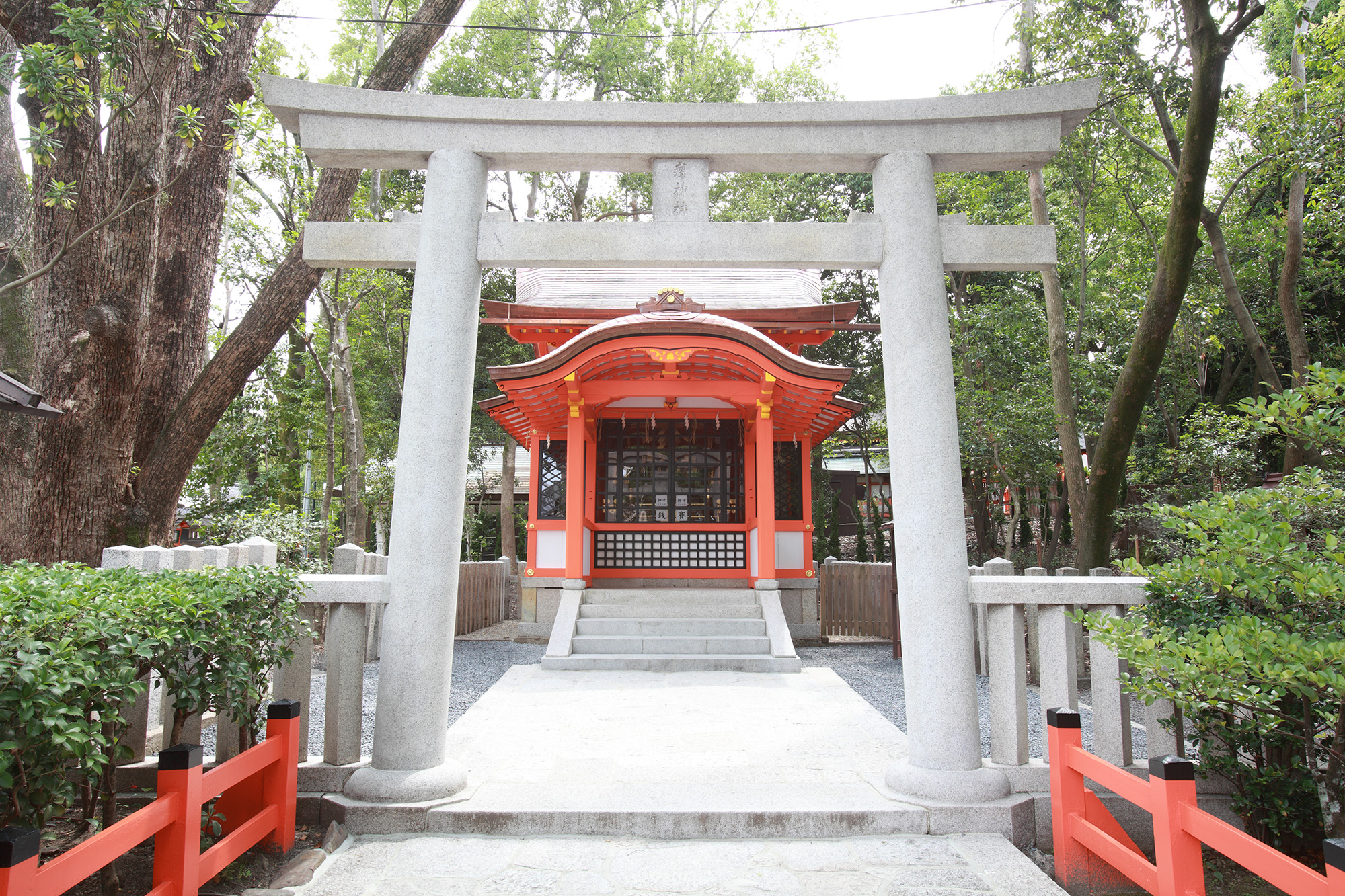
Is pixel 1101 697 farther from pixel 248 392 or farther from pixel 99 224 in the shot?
pixel 248 392

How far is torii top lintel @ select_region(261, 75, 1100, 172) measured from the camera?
3.86 metres

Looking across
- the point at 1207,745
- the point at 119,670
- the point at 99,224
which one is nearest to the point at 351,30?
the point at 99,224

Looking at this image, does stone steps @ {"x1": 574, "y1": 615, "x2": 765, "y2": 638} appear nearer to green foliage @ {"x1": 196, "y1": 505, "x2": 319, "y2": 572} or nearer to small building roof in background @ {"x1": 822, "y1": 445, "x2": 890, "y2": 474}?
green foliage @ {"x1": 196, "y1": 505, "x2": 319, "y2": 572}

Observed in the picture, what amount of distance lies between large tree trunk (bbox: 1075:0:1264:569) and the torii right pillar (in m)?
3.91

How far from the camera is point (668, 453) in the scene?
10.9m

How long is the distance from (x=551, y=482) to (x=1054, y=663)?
26.6 ft

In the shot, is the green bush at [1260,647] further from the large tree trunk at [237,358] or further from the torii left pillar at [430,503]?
the large tree trunk at [237,358]

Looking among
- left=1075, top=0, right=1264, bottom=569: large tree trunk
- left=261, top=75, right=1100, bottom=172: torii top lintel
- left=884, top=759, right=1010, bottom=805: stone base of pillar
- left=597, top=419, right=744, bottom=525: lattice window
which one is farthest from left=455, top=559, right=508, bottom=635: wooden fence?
left=884, top=759, right=1010, bottom=805: stone base of pillar

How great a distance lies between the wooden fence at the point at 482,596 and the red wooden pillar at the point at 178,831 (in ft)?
27.5

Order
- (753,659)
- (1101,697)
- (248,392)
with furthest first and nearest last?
1. (248,392)
2. (753,659)
3. (1101,697)

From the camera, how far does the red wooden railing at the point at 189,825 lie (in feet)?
5.68

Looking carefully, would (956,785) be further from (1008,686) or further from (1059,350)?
(1059,350)

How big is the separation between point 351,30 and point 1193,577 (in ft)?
60.3

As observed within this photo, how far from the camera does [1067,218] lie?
48.5ft
